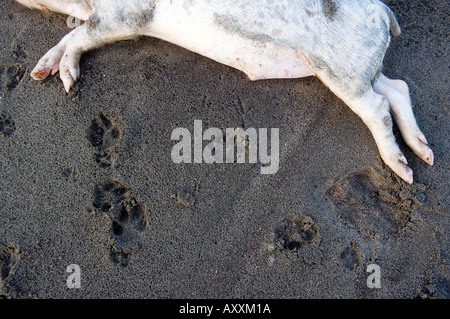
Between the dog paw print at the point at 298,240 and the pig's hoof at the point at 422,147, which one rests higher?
the pig's hoof at the point at 422,147

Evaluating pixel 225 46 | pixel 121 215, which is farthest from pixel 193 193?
pixel 225 46

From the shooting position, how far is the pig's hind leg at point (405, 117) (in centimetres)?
278

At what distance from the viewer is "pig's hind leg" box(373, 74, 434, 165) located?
2.78 meters

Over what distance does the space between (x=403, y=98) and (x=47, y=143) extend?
2178 millimetres

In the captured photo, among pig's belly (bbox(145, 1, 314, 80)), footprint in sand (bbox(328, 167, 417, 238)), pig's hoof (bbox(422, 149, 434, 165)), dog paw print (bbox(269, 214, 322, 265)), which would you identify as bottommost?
dog paw print (bbox(269, 214, 322, 265))

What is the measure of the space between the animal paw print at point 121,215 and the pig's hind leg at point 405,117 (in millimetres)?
1625

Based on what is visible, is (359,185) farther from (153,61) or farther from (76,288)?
(76,288)

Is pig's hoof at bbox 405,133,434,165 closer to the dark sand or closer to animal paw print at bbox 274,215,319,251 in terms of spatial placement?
the dark sand

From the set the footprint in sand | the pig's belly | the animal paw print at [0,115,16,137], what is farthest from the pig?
the animal paw print at [0,115,16,137]

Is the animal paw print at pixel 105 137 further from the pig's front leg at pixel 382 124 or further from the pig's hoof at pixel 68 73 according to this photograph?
Answer: the pig's front leg at pixel 382 124

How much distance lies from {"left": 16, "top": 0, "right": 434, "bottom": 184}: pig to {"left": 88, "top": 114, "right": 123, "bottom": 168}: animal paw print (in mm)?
319

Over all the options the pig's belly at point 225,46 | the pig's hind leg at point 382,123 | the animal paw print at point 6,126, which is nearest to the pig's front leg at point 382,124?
the pig's hind leg at point 382,123

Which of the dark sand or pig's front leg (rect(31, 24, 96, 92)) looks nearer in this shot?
the dark sand

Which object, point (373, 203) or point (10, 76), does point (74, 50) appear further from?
point (373, 203)
